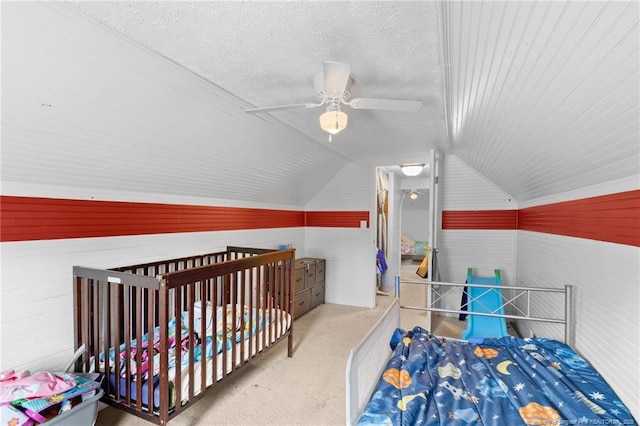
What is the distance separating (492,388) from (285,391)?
1.47m

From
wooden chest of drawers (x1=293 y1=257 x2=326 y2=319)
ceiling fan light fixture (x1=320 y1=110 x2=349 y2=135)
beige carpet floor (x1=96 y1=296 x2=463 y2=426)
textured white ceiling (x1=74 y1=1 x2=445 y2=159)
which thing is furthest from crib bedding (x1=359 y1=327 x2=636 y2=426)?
wooden chest of drawers (x1=293 y1=257 x2=326 y2=319)

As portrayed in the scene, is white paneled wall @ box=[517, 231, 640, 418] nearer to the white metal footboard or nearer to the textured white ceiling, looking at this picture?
the white metal footboard

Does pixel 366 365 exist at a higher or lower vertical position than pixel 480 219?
lower

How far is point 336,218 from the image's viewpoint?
4703 mm

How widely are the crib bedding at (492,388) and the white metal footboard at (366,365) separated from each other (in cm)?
5

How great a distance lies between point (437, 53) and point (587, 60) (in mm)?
778

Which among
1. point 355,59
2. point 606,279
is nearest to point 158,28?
point 355,59

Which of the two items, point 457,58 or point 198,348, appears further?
point 198,348

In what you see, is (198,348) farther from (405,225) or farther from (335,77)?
(405,225)

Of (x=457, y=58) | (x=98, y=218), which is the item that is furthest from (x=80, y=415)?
(x=457, y=58)

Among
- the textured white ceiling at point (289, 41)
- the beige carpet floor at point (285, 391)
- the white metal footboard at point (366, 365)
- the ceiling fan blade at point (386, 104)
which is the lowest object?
the beige carpet floor at point (285, 391)

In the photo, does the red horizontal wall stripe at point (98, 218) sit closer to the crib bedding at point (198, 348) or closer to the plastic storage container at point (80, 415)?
the crib bedding at point (198, 348)

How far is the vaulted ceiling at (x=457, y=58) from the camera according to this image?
0.96 meters

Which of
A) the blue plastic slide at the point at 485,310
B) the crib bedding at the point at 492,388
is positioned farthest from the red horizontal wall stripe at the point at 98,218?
the blue plastic slide at the point at 485,310
